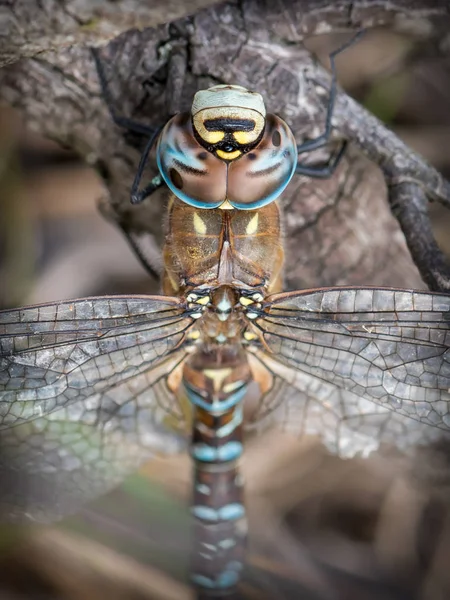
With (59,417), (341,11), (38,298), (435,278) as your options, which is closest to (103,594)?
(59,417)

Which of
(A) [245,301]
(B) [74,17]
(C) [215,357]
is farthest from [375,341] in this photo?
(B) [74,17]

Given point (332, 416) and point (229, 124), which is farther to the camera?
point (332, 416)

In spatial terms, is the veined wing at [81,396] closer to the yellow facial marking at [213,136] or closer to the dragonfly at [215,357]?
the dragonfly at [215,357]

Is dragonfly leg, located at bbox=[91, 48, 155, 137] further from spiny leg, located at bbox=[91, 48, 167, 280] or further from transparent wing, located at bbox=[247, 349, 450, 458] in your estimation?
transparent wing, located at bbox=[247, 349, 450, 458]

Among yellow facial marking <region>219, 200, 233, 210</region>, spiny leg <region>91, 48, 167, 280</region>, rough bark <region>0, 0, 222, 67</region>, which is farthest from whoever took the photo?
spiny leg <region>91, 48, 167, 280</region>

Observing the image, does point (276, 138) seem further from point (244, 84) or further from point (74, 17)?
point (74, 17)

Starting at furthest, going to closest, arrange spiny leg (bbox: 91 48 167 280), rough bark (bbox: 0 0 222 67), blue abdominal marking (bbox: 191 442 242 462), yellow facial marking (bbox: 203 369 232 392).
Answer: blue abdominal marking (bbox: 191 442 242 462) < yellow facial marking (bbox: 203 369 232 392) < spiny leg (bbox: 91 48 167 280) < rough bark (bbox: 0 0 222 67)

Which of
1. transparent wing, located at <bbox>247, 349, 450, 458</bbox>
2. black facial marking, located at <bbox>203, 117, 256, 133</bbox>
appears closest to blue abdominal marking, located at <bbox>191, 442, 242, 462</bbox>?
transparent wing, located at <bbox>247, 349, 450, 458</bbox>

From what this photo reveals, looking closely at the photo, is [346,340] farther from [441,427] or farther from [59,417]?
[59,417]

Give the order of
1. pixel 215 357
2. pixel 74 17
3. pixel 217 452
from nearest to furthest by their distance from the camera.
Answer: 1. pixel 74 17
2. pixel 215 357
3. pixel 217 452

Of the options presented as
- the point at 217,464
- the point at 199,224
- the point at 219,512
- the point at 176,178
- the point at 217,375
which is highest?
the point at 176,178
